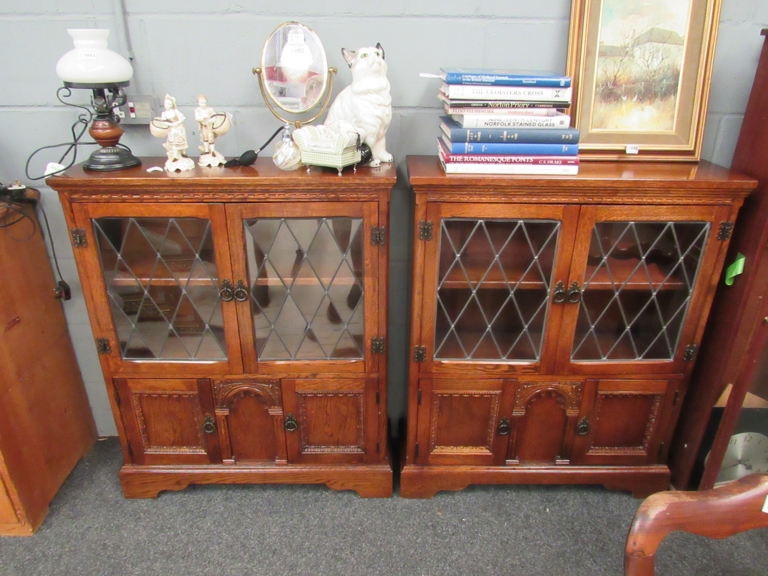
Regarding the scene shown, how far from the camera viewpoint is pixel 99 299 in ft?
5.27

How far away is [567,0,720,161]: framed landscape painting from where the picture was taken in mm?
1616

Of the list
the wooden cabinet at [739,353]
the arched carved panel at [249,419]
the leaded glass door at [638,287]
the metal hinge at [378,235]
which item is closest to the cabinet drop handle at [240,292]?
the arched carved panel at [249,419]

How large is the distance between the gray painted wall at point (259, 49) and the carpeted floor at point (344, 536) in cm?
128

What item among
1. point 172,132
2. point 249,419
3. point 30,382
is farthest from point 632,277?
point 30,382

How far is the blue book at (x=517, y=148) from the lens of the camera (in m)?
1.47

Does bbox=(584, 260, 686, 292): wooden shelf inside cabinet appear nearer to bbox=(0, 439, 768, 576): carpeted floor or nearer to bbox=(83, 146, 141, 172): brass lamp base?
bbox=(0, 439, 768, 576): carpeted floor

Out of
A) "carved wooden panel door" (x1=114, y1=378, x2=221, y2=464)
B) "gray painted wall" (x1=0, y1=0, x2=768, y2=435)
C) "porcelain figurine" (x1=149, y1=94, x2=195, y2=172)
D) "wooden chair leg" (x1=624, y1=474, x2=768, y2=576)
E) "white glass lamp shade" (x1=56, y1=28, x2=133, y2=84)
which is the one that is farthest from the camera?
"carved wooden panel door" (x1=114, y1=378, x2=221, y2=464)

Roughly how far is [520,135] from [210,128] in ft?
3.07

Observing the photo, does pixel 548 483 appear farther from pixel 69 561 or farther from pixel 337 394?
pixel 69 561

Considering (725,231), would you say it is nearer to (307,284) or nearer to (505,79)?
(505,79)

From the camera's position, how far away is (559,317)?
1.64 metres

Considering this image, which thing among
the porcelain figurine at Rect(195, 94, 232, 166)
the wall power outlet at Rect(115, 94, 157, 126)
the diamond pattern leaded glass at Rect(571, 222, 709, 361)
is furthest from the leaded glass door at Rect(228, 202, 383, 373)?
the diamond pattern leaded glass at Rect(571, 222, 709, 361)

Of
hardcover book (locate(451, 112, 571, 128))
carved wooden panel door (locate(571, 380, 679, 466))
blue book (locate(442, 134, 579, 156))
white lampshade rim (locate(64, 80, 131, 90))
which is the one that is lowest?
carved wooden panel door (locate(571, 380, 679, 466))

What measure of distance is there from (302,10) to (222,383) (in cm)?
126
